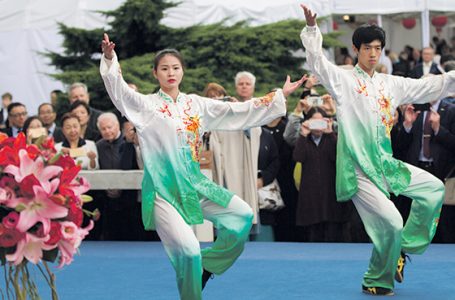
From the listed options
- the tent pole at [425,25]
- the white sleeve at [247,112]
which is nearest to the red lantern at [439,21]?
the tent pole at [425,25]

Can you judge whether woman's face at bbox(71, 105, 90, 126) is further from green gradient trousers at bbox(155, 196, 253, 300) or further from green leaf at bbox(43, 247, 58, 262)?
green leaf at bbox(43, 247, 58, 262)

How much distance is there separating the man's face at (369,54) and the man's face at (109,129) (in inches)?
133

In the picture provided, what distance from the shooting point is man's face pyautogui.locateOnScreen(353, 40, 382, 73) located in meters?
7.82

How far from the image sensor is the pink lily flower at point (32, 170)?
4051mm

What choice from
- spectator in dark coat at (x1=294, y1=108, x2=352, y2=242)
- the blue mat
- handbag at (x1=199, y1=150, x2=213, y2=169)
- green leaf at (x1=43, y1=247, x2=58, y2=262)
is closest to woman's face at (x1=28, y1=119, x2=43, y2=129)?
the blue mat

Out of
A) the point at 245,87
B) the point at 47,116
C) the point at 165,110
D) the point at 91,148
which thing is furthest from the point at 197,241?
the point at 47,116

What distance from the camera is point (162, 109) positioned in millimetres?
7090

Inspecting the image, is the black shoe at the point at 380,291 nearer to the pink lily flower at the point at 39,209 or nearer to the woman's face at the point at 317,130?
the woman's face at the point at 317,130

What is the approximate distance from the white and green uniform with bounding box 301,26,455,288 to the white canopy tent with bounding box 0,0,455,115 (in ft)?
31.7

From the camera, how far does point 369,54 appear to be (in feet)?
25.7

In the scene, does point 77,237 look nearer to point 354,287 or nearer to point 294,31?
point 354,287

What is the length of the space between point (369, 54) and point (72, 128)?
367 cm

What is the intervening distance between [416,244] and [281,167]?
285 centimetres

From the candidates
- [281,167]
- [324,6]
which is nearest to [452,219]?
[281,167]
